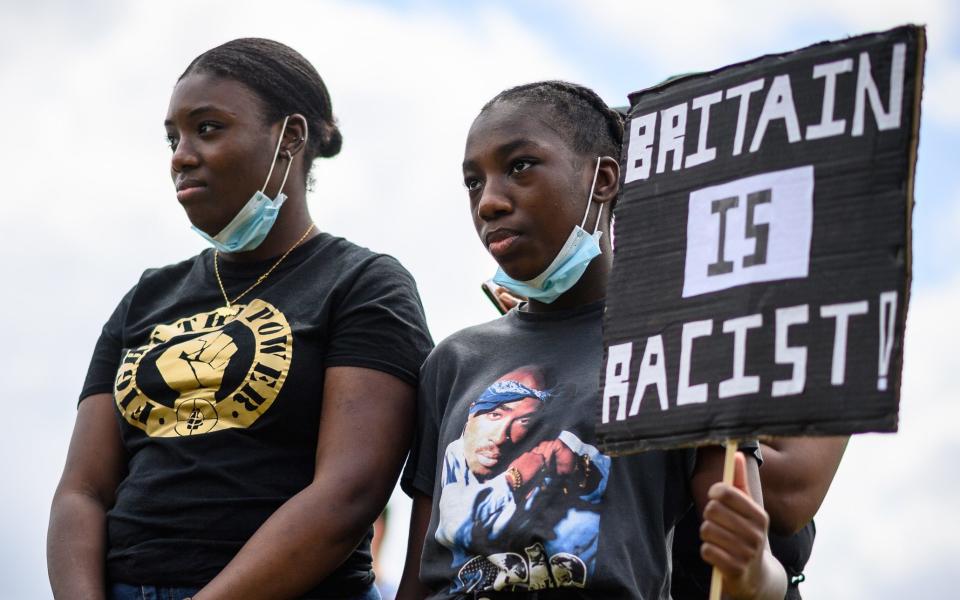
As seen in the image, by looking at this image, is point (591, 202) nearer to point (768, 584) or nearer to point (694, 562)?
point (694, 562)

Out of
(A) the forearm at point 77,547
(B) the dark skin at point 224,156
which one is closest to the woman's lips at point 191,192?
(B) the dark skin at point 224,156

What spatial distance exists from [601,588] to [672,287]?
74 cm

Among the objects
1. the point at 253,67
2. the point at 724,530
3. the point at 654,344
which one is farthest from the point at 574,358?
the point at 253,67

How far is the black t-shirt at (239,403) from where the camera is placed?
14.0 feet

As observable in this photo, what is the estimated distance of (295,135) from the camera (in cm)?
490

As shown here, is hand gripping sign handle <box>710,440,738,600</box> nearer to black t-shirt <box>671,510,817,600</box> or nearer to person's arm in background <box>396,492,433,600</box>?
black t-shirt <box>671,510,817,600</box>

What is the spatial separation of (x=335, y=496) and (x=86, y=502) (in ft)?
2.98

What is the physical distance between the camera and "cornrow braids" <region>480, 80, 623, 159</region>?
177 inches

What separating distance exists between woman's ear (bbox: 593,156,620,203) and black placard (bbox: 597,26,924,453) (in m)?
0.68

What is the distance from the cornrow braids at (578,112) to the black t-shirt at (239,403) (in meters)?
0.66

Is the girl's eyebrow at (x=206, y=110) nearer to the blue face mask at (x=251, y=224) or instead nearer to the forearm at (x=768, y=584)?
the blue face mask at (x=251, y=224)

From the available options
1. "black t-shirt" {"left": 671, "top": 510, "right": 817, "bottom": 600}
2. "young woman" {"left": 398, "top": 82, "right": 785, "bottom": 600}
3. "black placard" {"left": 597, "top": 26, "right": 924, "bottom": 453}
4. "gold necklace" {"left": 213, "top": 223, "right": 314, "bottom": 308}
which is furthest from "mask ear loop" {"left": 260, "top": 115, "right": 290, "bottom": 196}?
"black t-shirt" {"left": 671, "top": 510, "right": 817, "bottom": 600}

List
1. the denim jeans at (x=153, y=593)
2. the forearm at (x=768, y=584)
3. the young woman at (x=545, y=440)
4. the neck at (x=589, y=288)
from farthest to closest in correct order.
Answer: the neck at (x=589, y=288) → the denim jeans at (x=153, y=593) → the young woman at (x=545, y=440) → the forearm at (x=768, y=584)

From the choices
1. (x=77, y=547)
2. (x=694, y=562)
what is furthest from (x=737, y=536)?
(x=77, y=547)
